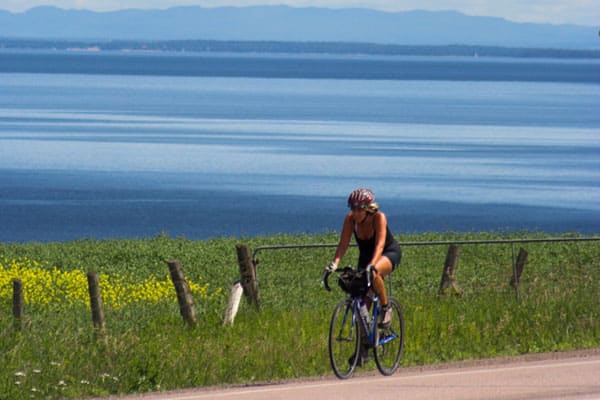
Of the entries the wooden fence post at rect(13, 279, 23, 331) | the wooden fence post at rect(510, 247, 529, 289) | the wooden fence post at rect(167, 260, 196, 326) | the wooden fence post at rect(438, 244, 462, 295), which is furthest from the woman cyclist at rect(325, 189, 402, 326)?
the wooden fence post at rect(438, 244, 462, 295)

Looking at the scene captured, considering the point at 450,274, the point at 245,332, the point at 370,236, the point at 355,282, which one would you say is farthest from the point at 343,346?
the point at 450,274

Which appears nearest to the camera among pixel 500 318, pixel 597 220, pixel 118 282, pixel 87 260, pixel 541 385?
pixel 541 385

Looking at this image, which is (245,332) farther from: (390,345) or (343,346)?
(390,345)

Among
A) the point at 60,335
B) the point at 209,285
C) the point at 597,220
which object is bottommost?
the point at 597,220

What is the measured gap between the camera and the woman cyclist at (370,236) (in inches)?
527

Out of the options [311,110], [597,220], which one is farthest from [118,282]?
[311,110]

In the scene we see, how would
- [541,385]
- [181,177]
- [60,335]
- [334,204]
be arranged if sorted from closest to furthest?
[541,385]
[60,335]
[334,204]
[181,177]

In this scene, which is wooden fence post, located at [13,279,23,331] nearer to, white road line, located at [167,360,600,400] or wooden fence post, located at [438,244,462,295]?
white road line, located at [167,360,600,400]

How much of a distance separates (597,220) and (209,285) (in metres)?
45.2

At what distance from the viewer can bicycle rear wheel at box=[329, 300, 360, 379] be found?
13531 mm

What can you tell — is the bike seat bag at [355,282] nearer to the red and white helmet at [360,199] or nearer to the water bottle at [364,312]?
the water bottle at [364,312]

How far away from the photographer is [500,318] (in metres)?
17.5

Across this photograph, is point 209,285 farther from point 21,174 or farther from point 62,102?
point 62,102

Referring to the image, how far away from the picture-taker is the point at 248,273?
60.5 feet
